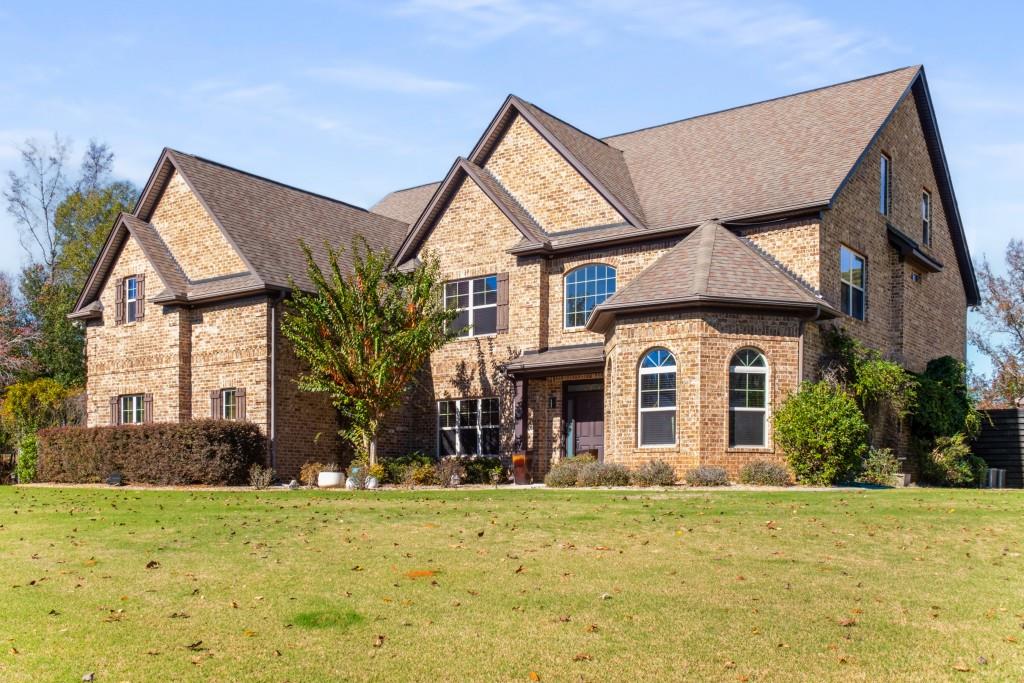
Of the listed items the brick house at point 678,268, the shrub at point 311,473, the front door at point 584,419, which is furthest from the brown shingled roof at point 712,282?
the shrub at point 311,473

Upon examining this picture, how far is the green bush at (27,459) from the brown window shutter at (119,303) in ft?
13.4

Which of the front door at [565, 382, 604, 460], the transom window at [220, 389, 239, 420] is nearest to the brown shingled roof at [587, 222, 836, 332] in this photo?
the front door at [565, 382, 604, 460]

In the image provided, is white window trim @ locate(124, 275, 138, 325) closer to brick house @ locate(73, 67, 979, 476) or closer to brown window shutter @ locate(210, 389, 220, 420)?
brick house @ locate(73, 67, 979, 476)

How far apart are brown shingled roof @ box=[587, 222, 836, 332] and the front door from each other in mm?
2499

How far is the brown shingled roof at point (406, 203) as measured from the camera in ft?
119

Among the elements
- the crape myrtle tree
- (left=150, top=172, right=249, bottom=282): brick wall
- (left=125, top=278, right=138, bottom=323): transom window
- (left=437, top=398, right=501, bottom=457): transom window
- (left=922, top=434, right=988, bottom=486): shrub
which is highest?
(left=150, top=172, right=249, bottom=282): brick wall

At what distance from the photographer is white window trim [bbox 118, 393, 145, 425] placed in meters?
29.8

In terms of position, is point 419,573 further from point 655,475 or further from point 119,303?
point 119,303

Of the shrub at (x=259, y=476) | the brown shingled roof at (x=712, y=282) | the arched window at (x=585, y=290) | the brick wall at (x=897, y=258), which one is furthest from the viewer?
the arched window at (x=585, y=290)

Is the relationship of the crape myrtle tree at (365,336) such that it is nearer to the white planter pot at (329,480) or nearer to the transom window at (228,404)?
the white planter pot at (329,480)

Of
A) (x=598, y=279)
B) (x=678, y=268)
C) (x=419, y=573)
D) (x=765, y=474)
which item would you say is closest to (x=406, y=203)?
(x=598, y=279)

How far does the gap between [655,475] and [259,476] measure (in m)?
9.87

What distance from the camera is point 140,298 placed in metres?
30.2

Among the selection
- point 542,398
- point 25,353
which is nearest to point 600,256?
point 542,398
